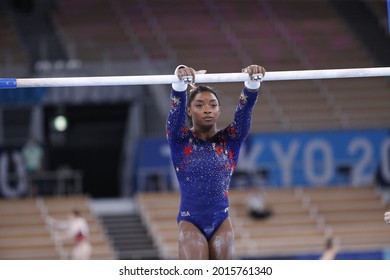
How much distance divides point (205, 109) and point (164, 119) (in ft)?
39.2

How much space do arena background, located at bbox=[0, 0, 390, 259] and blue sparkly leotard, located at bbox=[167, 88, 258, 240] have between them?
8.99m

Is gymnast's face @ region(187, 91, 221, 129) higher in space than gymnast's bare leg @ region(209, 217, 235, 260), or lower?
higher

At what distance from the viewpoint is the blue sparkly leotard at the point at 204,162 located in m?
4.97

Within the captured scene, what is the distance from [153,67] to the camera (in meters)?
17.4

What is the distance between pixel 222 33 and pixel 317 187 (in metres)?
4.54

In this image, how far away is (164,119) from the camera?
55.8 feet

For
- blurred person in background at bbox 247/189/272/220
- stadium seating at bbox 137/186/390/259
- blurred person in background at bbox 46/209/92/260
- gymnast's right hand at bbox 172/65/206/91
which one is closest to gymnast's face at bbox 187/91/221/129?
gymnast's right hand at bbox 172/65/206/91

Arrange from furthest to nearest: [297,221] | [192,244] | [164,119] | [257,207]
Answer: [164,119] → [297,221] → [257,207] → [192,244]

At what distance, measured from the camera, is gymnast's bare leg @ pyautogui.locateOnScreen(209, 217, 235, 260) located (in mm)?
4902

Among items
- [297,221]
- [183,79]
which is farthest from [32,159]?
[183,79]

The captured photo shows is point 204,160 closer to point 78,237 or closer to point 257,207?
point 78,237

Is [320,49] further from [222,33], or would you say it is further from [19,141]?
[19,141]

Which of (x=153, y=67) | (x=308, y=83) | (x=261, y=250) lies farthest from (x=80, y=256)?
(x=308, y=83)

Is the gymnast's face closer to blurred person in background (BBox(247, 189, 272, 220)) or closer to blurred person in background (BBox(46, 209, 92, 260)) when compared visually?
blurred person in background (BBox(46, 209, 92, 260))
